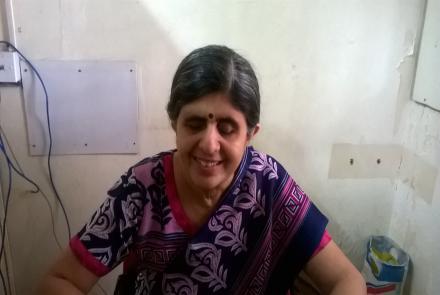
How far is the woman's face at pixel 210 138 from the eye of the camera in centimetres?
90

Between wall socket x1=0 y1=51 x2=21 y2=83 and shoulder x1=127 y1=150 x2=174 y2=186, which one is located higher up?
wall socket x1=0 y1=51 x2=21 y2=83

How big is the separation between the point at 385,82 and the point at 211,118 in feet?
3.43

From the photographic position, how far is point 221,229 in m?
1.03

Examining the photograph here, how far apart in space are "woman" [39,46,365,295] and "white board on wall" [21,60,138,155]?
56 cm

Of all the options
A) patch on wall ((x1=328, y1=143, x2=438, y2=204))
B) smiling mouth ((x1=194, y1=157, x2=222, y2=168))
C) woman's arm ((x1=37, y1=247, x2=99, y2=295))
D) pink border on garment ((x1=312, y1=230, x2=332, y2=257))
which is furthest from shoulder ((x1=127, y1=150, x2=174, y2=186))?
patch on wall ((x1=328, y1=143, x2=438, y2=204))

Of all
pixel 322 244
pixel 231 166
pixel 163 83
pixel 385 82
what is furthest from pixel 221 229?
pixel 385 82

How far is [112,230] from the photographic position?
39.4 inches

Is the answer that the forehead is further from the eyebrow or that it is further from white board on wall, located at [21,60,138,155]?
white board on wall, located at [21,60,138,155]

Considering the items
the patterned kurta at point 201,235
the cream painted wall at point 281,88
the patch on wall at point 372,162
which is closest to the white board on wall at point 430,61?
the cream painted wall at point 281,88

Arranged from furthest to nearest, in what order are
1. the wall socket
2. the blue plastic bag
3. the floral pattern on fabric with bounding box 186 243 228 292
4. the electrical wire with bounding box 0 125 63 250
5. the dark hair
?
the blue plastic bag → the electrical wire with bounding box 0 125 63 250 → the wall socket → the floral pattern on fabric with bounding box 186 243 228 292 → the dark hair

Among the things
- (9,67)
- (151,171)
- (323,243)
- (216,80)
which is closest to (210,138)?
(216,80)

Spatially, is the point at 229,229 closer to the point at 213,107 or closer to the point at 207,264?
the point at 207,264

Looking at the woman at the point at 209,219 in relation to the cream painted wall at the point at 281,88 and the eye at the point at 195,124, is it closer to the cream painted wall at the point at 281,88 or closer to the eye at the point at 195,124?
the eye at the point at 195,124

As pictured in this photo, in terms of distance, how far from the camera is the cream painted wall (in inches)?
57.7
